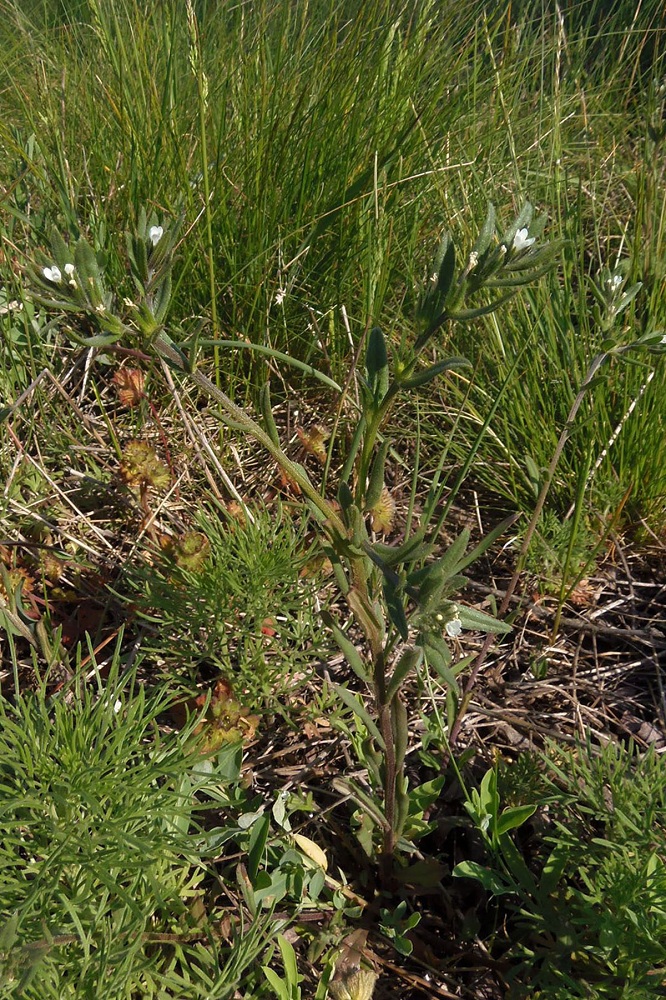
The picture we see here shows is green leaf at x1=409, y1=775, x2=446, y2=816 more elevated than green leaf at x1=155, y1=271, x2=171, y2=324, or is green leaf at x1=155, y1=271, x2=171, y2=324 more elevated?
green leaf at x1=155, y1=271, x2=171, y2=324

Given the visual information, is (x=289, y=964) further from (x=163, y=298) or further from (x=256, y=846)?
(x=163, y=298)

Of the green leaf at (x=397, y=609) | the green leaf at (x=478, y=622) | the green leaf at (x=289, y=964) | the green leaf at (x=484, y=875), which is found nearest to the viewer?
the green leaf at (x=397, y=609)

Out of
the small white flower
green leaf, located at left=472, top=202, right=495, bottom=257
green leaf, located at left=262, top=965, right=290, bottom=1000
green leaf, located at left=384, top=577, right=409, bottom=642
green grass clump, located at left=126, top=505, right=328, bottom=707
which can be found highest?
green leaf, located at left=472, top=202, right=495, bottom=257

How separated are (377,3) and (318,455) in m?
1.31

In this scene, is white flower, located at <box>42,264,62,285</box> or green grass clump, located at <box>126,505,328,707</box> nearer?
white flower, located at <box>42,264,62,285</box>

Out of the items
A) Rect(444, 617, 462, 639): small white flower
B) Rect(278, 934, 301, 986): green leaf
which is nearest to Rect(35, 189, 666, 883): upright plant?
Rect(444, 617, 462, 639): small white flower

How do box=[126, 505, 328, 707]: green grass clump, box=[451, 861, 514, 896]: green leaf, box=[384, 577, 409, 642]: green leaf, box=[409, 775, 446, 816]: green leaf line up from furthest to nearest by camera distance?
box=[126, 505, 328, 707]: green grass clump < box=[409, 775, 446, 816]: green leaf < box=[451, 861, 514, 896]: green leaf < box=[384, 577, 409, 642]: green leaf

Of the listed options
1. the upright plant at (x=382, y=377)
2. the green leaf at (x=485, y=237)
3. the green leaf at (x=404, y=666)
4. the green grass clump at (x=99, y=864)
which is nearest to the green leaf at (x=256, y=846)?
the green grass clump at (x=99, y=864)

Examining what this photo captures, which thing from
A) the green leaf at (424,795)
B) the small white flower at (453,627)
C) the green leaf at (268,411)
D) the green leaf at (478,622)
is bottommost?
the green leaf at (424,795)

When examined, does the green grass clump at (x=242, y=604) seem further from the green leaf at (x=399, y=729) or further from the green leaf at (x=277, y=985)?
the green leaf at (x=277, y=985)

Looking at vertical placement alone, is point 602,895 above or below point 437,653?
below

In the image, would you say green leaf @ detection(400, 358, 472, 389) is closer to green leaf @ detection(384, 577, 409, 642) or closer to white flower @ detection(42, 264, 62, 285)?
green leaf @ detection(384, 577, 409, 642)

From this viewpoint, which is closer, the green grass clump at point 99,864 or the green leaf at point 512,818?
the green grass clump at point 99,864

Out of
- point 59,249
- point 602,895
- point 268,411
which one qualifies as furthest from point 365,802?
point 59,249
